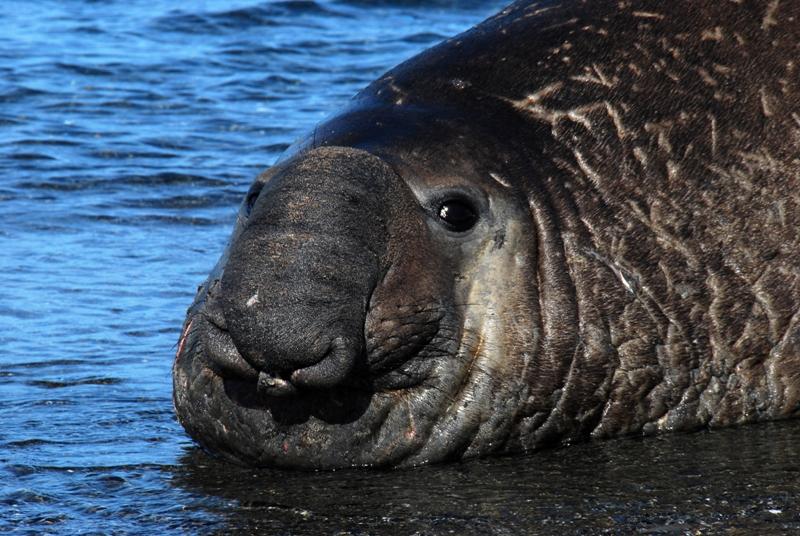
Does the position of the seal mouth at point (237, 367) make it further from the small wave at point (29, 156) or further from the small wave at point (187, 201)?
the small wave at point (29, 156)

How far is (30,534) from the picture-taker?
523 cm

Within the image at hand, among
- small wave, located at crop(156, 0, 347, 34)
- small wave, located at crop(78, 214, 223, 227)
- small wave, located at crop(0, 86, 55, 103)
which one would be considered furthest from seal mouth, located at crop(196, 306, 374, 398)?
small wave, located at crop(156, 0, 347, 34)

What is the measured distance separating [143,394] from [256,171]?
207 inches

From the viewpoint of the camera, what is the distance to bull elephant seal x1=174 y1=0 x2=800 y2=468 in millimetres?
5766

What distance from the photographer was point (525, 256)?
611 cm

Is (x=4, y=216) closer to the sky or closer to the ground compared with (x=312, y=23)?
closer to the ground

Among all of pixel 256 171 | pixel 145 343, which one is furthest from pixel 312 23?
pixel 145 343

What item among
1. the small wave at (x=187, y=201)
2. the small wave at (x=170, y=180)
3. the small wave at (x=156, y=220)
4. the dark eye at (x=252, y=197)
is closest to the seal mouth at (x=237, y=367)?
the dark eye at (x=252, y=197)

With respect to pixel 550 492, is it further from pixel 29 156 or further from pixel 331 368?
pixel 29 156

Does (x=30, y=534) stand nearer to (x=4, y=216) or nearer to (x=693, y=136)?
(x=693, y=136)

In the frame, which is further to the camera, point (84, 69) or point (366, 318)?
point (84, 69)

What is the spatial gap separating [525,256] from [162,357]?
84.1 inches

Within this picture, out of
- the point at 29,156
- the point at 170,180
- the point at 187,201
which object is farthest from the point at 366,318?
the point at 29,156

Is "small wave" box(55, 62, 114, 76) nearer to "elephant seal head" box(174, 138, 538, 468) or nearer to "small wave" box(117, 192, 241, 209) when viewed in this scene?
"small wave" box(117, 192, 241, 209)
